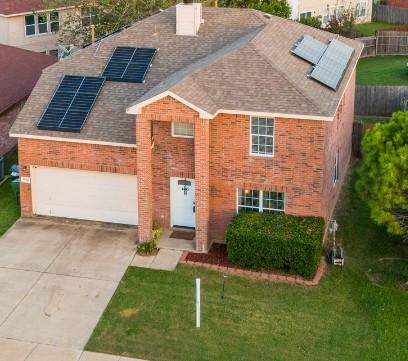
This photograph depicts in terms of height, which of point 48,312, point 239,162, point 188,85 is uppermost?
point 188,85

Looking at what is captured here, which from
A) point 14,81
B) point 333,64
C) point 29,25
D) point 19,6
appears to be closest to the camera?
point 333,64

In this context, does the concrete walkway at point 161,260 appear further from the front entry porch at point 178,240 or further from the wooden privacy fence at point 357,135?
the wooden privacy fence at point 357,135

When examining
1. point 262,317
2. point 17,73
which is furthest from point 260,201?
point 17,73

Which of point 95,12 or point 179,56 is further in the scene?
point 95,12

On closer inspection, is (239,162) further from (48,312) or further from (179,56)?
(48,312)

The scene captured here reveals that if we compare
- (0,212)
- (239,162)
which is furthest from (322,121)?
(0,212)

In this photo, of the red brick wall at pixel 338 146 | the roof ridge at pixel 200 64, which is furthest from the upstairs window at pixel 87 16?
the red brick wall at pixel 338 146

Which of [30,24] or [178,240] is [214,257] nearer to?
[178,240]
